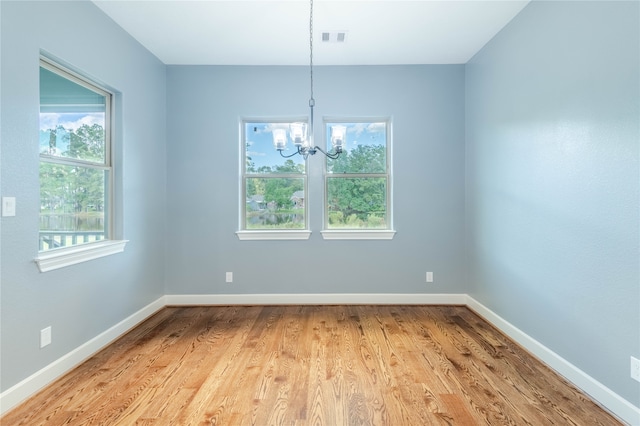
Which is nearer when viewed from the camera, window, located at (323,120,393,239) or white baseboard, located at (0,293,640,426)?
white baseboard, located at (0,293,640,426)

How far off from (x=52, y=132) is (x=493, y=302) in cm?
413

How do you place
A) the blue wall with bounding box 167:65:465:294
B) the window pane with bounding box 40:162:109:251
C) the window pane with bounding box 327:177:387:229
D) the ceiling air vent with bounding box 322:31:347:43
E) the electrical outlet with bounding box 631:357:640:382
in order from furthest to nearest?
the window pane with bounding box 327:177:387:229 < the blue wall with bounding box 167:65:465:294 < the ceiling air vent with bounding box 322:31:347:43 < the window pane with bounding box 40:162:109:251 < the electrical outlet with bounding box 631:357:640:382

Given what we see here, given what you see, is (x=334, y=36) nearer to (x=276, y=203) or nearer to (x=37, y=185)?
(x=276, y=203)

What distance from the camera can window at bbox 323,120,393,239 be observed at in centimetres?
405

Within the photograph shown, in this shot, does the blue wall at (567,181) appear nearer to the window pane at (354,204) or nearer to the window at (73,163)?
the window pane at (354,204)

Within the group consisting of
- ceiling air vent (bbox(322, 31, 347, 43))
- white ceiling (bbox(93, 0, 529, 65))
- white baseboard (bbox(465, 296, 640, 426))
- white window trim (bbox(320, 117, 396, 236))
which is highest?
white ceiling (bbox(93, 0, 529, 65))

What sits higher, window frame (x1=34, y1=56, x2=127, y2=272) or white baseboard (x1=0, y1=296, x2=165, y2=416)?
window frame (x1=34, y1=56, x2=127, y2=272)

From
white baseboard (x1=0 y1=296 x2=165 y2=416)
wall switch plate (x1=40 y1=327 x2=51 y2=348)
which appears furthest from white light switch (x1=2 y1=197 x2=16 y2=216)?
white baseboard (x1=0 y1=296 x2=165 y2=416)

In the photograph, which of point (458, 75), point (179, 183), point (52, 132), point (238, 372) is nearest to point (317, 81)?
point (458, 75)

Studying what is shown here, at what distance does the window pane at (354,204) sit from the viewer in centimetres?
405

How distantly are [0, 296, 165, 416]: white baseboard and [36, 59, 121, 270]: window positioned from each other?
0.71 meters

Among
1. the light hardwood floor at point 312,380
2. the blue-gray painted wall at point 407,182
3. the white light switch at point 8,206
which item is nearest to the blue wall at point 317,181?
the blue-gray painted wall at point 407,182

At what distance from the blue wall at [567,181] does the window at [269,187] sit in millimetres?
2103

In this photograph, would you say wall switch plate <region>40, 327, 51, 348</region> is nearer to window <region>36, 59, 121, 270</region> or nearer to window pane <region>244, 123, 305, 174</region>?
window <region>36, 59, 121, 270</region>
